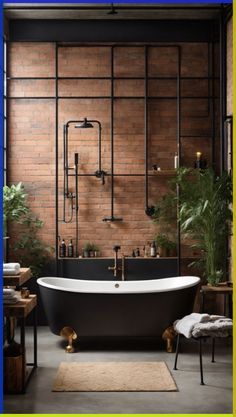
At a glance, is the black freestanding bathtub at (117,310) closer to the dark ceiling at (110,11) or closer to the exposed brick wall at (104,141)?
the exposed brick wall at (104,141)

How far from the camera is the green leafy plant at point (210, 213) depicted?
779 centimetres

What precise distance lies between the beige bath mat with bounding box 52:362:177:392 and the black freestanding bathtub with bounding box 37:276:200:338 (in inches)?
25.1

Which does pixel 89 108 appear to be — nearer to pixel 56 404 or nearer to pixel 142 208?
pixel 142 208

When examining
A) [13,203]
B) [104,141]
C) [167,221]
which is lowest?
[167,221]

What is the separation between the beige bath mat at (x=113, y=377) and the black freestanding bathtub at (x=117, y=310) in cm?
64

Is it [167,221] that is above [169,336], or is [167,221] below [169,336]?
above

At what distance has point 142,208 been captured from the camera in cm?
918

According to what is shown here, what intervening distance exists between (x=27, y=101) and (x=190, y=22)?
2.53 m

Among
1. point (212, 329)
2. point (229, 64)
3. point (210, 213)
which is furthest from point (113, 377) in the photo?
point (229, 64)

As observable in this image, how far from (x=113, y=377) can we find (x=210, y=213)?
2531 mm

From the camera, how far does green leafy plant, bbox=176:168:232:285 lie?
25.6 ft

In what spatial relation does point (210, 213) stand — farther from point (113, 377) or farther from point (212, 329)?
point (113, 377)

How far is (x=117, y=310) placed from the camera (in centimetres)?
734

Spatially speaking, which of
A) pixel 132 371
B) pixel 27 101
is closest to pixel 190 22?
pixel 27 101
